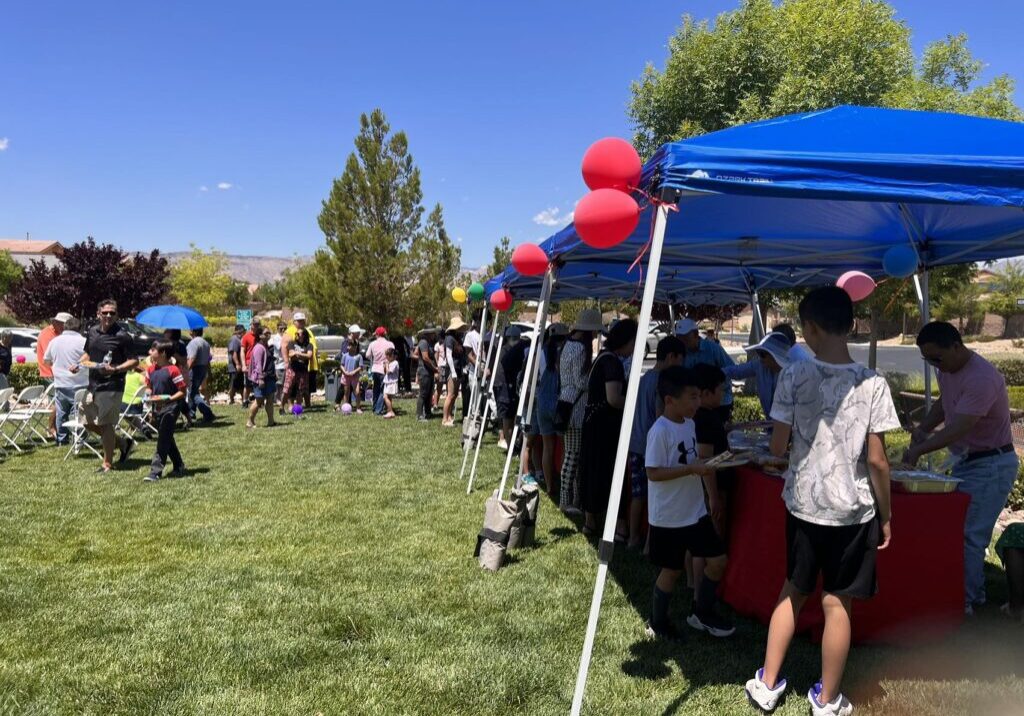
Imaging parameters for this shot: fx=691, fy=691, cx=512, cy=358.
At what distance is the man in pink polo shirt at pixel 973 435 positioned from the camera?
3871 millimetres

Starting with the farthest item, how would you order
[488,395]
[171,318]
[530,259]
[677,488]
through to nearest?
[171,318] < [488,395] < [530,259] < [677,488]

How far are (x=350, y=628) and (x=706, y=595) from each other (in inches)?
76.0

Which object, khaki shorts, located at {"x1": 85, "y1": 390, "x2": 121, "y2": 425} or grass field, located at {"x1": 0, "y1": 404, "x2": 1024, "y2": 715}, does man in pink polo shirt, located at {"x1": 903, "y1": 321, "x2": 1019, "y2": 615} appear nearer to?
grass field, located at {"x1": 0, "y1": 404, "x2": 1024, "y2": 715}

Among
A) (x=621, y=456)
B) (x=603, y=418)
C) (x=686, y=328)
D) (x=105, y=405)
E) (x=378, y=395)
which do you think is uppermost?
(x=686, y=328)

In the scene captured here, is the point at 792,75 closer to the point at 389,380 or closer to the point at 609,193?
the point at 389,380

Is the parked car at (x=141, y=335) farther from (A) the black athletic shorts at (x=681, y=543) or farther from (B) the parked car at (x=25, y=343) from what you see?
(A) the black athletic shorts at (x=681, y=543)

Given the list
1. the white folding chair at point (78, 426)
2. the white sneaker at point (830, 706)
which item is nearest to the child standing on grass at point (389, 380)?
the white folding chair at point (78, 426)

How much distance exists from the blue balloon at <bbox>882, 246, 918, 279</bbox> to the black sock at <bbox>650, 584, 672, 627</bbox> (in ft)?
11.5

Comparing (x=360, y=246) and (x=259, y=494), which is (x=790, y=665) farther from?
(x=360, y=246)

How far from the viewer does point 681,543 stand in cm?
343

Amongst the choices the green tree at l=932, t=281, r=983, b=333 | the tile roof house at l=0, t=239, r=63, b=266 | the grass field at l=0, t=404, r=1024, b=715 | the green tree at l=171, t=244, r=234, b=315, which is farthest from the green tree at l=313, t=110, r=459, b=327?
the tile roof house at l=0, t=239, r=63, b=266

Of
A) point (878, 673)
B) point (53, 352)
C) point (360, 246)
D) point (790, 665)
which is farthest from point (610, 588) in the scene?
point (360, 246)

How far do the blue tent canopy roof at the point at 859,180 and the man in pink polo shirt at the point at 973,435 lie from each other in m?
0.85

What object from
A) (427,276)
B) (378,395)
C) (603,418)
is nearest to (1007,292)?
(427,276)
